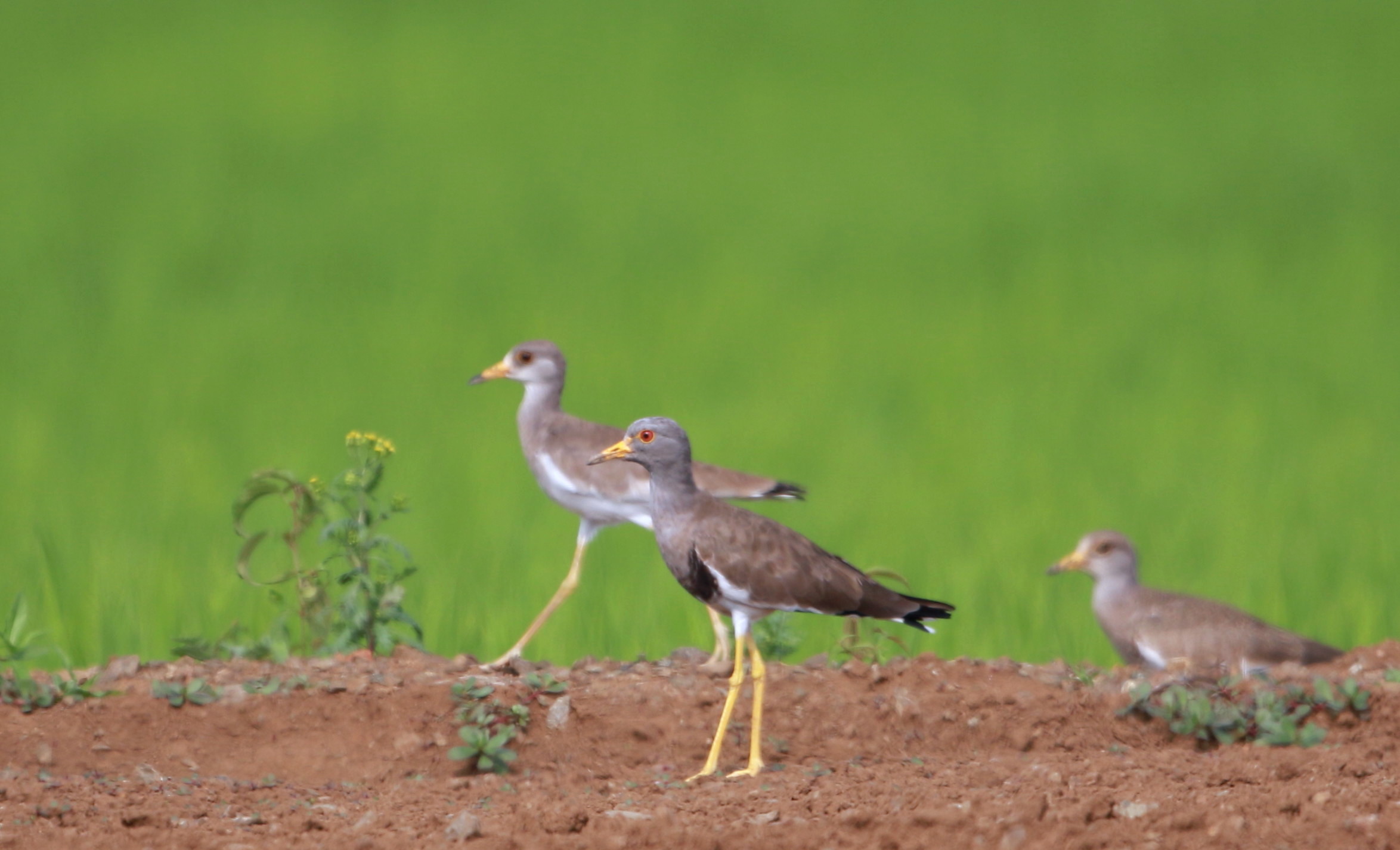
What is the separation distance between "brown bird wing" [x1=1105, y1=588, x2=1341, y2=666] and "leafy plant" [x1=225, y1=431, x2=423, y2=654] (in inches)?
150

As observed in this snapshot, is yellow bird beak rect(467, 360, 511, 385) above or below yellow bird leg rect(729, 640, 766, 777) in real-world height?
above

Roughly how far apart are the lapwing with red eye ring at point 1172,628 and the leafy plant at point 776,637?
172 cm

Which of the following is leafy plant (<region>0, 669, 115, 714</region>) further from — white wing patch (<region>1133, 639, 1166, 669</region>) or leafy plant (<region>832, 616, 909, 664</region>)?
white wing patch (<region>1133, 639, 1166, 669</region>)

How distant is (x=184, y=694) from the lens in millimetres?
6445

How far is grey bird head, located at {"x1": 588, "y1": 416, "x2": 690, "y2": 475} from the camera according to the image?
629cm

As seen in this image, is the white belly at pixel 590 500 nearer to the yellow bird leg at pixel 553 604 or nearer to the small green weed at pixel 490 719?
the yellow bird leg at pixel 553 604

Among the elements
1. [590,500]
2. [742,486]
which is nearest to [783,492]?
[742,486]

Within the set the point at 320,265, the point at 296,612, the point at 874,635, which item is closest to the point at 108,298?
the point at 320,265

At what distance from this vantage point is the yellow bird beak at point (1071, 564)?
9.99 m

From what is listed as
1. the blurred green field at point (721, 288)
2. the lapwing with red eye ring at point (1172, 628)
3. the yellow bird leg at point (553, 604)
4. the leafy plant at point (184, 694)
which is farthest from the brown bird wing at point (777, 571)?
the blurred green field at point (721, 288)

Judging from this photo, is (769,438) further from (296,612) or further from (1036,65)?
(1036,65)

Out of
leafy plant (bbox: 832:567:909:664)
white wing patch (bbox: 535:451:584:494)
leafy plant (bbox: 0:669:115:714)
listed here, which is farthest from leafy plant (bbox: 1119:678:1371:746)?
leafy plant (bbox: 0:669:115:714)

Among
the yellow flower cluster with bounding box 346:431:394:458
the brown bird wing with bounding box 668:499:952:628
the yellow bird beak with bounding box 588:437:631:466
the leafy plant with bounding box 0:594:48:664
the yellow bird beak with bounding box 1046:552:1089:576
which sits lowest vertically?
the leafy plant with bounding box 0:594:48:664

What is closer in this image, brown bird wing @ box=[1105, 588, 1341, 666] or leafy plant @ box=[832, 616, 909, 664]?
leafy plant @ box=[832, 616, 909, 664]
